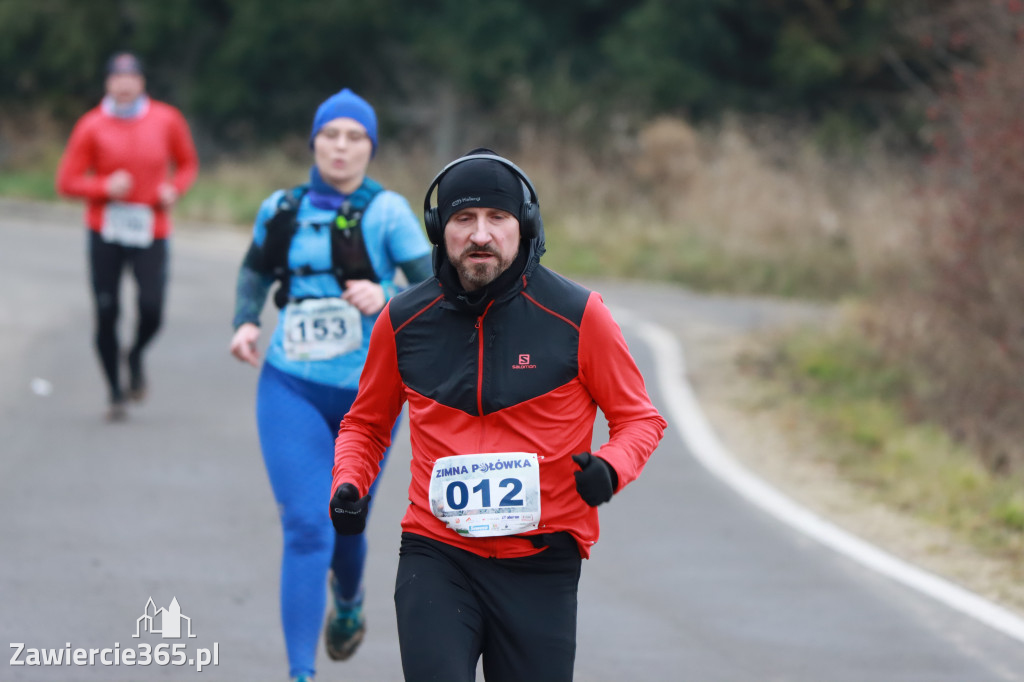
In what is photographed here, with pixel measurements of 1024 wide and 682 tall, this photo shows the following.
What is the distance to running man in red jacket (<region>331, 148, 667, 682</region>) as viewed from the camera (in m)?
4.00

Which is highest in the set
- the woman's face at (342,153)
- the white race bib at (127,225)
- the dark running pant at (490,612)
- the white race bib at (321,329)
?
the white race bib at (127,225)

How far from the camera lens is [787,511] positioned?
Result: 8852 millimetres

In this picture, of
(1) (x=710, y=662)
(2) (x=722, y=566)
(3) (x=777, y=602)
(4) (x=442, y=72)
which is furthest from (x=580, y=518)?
(4) (x=442, y=72)

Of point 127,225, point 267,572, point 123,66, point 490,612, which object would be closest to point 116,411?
point 127,225

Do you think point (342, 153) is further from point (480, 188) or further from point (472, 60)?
point (472, 60)

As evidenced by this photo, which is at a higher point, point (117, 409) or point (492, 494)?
point (117, 409)

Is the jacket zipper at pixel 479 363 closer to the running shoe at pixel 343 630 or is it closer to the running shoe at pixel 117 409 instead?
the running shoe at pixel 343 630

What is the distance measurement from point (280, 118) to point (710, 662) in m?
31.5

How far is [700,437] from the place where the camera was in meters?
10.9

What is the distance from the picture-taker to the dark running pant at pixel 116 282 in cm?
1002

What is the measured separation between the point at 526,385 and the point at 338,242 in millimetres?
1723

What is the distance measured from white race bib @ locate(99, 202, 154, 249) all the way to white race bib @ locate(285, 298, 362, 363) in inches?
187

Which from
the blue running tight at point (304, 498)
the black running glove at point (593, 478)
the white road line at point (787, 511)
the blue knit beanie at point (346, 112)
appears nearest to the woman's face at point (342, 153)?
the blue knit beanie at point (346, 112)

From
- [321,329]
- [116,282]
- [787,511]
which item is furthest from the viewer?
[116,282]
